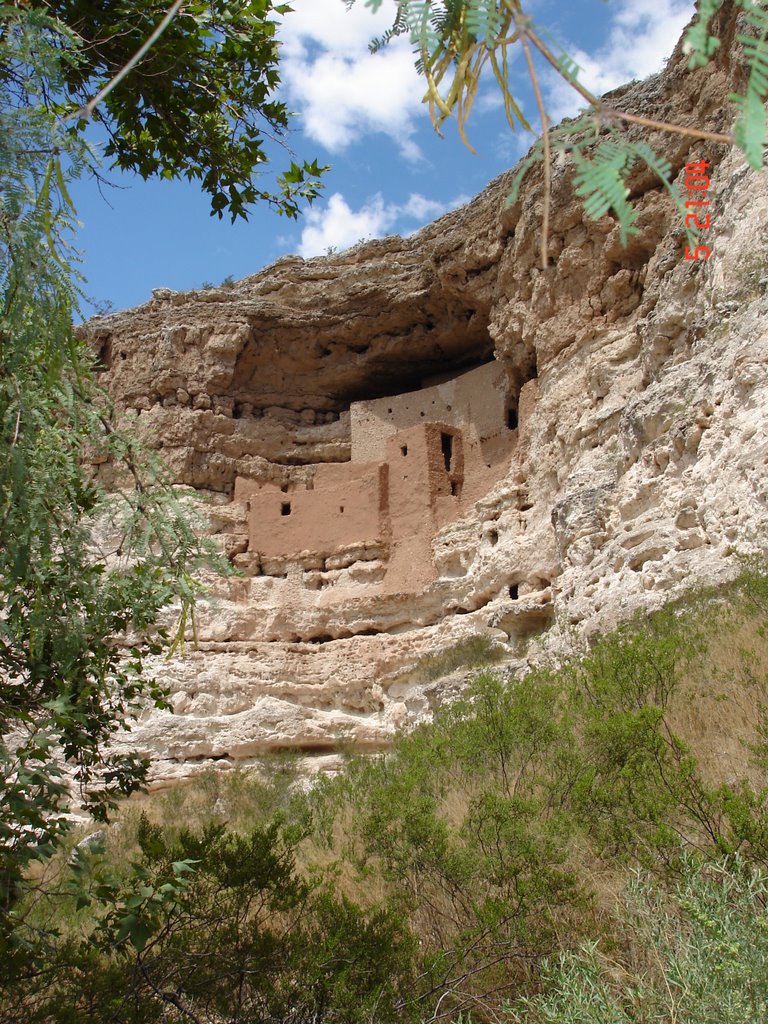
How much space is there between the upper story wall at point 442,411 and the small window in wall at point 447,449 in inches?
9.0

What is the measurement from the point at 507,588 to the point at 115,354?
28.6 feet

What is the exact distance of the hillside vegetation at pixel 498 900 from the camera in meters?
3.02

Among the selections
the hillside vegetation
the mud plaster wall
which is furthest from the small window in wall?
the hillside vegetation

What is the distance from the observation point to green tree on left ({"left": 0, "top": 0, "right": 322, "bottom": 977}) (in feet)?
8.99

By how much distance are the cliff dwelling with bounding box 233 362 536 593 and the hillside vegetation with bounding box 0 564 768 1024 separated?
754 centimetres

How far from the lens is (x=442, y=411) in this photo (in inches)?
607

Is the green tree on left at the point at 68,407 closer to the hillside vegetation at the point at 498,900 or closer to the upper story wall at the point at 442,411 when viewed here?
the hillside vegetation at the point at 498,900

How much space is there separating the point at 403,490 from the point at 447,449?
1.03 meters

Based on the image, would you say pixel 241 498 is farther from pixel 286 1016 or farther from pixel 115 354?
pixel 286 1016

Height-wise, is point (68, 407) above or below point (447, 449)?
below

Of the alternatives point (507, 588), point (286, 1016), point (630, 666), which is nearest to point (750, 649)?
point (630, 666)

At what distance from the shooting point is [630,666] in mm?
6207
